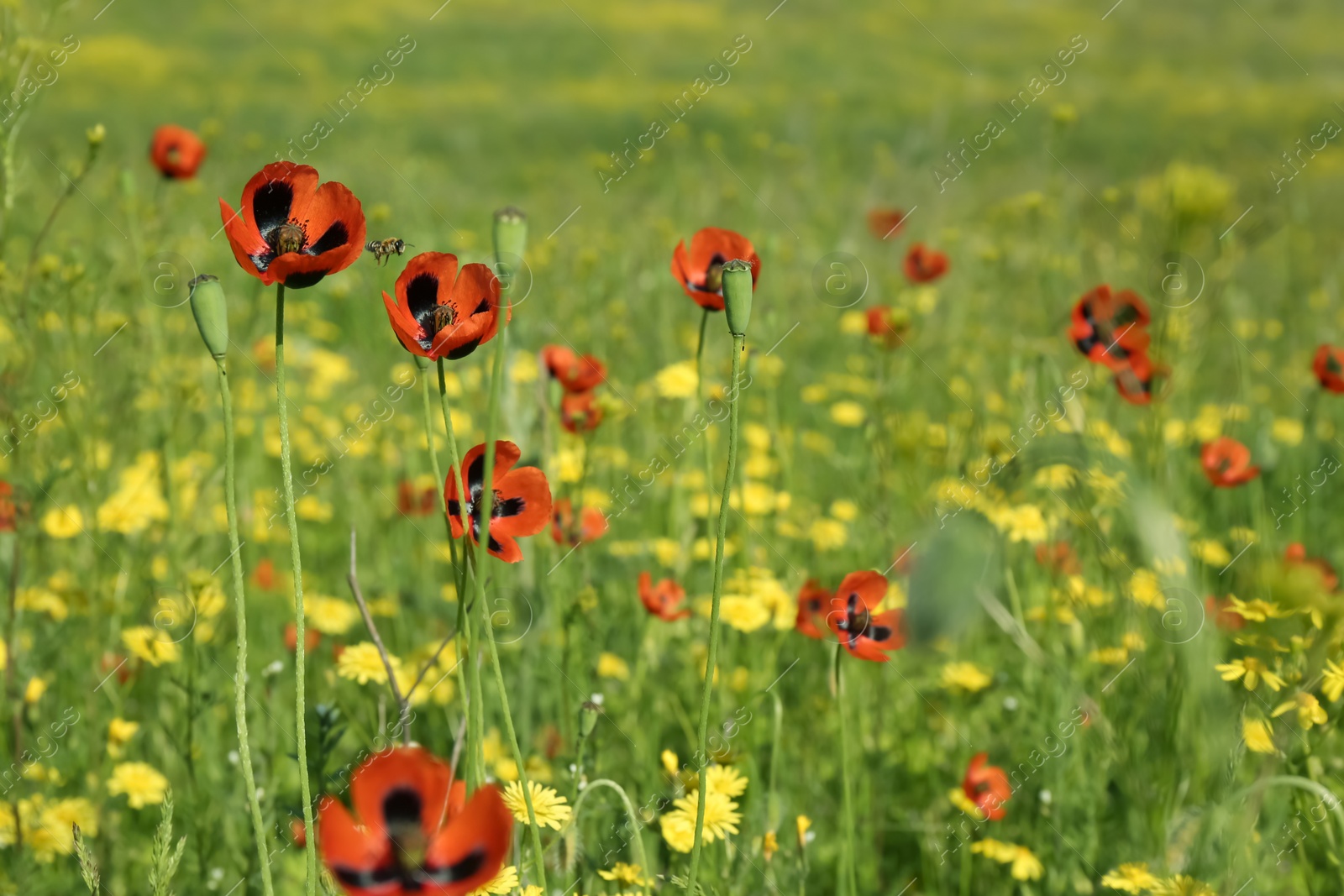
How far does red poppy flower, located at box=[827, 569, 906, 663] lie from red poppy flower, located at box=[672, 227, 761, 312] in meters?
0.41

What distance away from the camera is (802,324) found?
4184 millimetres

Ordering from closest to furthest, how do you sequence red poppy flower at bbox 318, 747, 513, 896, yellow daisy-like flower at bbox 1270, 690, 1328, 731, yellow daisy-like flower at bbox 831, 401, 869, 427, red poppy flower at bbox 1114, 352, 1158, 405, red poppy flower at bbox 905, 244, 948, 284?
1. red poppy flower at bbox 318, 747, 513, 896
2. yellow daisy-like flower at bbox 1270, 690, 1328, 731
3. red poppy flower at bbox 1114, 352, 1158, 405
4. red poppy flower at bbox 905, 244, 948, 284
5. yellow daisy-like flower at bbox 831, 401, 869, 427

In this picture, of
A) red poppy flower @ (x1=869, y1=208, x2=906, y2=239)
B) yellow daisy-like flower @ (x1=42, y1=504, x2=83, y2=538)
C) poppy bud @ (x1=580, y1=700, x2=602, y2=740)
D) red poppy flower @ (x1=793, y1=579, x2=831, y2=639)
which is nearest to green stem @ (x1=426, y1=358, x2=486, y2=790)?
poppy bud @ (x1=580, y1=700, x2=602, y2=740)

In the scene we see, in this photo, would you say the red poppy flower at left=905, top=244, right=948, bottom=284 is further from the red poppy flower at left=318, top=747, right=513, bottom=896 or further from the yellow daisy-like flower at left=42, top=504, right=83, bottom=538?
the red poppy flower at left=318, top=747, right=513, bottom=896

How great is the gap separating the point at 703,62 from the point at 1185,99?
27.1 feet

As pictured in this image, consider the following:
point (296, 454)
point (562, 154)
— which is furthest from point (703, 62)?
point (296, 454)

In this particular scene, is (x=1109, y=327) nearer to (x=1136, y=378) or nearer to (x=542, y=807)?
(x=1136, y=378)

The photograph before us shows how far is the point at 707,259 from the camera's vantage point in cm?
147

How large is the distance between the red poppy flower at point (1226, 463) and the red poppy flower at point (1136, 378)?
256 mm

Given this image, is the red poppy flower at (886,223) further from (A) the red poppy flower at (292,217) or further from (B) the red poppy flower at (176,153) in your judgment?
(A) the red poppy flower at (292,217)

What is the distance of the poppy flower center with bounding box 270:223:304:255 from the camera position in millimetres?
1011

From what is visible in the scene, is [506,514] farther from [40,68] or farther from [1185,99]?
[1185,99]

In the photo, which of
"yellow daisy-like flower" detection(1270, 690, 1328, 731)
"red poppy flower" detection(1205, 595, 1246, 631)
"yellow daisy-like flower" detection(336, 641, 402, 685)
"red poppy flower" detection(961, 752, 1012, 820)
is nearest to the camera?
"yellow daisy-like flower" detection(1270, 690, 1328, 731)

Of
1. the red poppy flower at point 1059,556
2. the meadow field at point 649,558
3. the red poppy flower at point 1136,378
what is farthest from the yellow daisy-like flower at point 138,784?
the red poppy flower at point 1136,378
